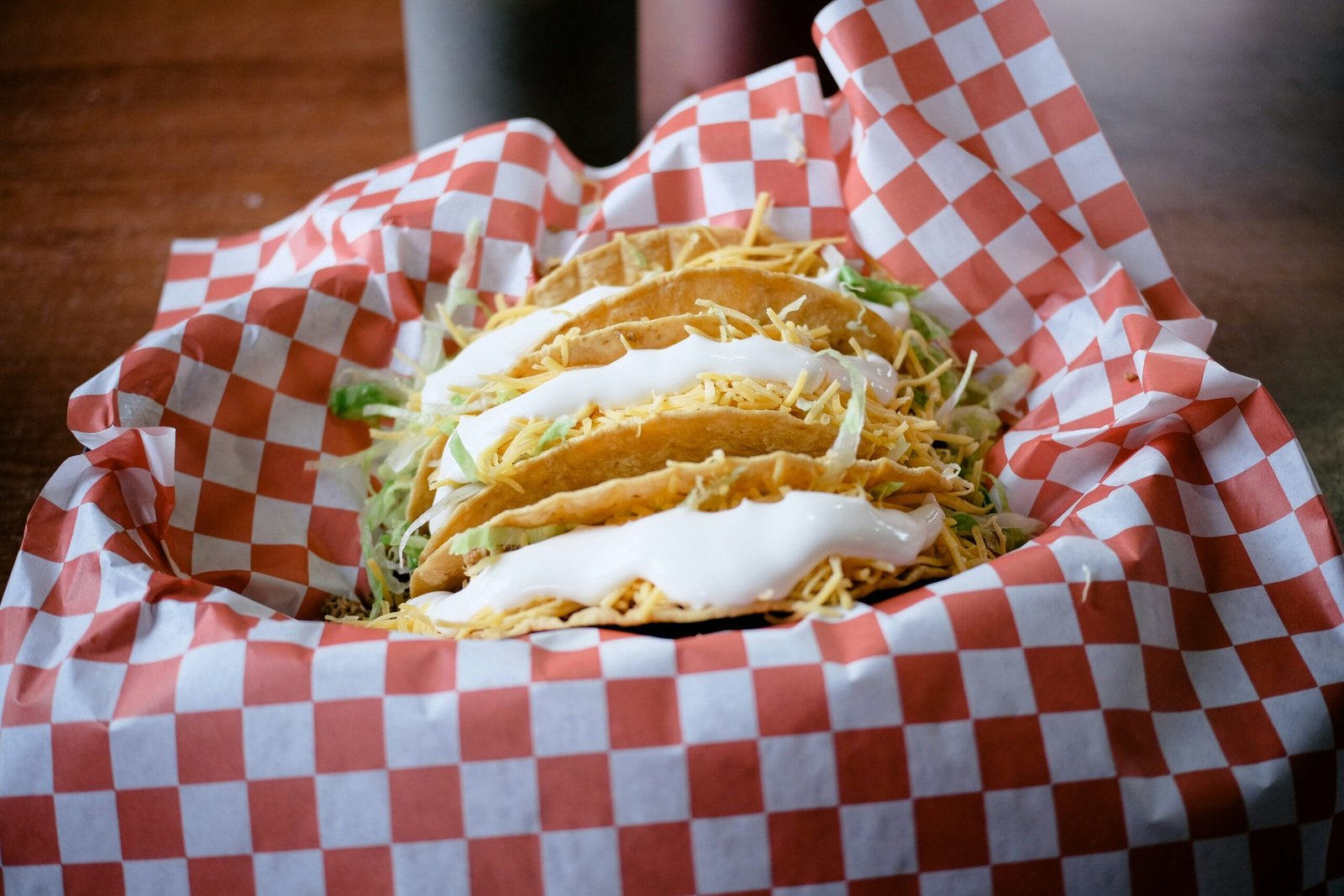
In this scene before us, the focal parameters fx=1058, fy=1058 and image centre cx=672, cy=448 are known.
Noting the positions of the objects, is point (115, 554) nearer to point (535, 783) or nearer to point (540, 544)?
point (540, 544)

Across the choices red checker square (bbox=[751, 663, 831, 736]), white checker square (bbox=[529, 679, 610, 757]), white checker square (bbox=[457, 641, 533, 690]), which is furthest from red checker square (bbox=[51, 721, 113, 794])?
red checker square (bbox=[751, 663, 831, 736])

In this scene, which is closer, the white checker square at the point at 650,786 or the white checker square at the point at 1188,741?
the white checker square at the point at 650,786

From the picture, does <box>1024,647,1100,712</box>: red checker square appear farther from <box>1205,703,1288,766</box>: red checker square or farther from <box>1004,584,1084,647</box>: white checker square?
<box>1205,703,1288,766</box>: red checker square

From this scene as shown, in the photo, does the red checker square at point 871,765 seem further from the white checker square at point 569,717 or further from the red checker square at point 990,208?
the red checker square at point 990,208

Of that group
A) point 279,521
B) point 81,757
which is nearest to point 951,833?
point 81,757

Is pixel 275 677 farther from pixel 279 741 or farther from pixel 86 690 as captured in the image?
pixel 86 690

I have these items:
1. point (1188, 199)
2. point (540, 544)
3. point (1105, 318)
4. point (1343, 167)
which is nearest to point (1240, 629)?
point (1105, 318)

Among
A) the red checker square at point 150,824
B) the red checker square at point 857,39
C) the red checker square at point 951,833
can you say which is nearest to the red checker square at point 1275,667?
the red checker square at point 951,833
